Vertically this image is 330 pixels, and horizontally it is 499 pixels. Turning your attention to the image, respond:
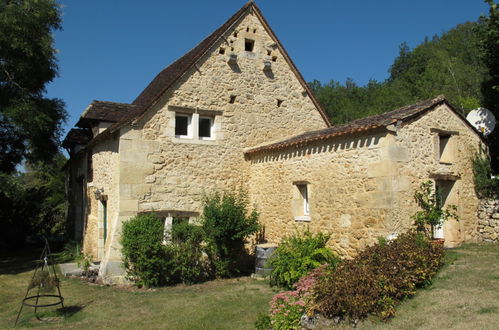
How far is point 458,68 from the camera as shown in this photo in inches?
1090

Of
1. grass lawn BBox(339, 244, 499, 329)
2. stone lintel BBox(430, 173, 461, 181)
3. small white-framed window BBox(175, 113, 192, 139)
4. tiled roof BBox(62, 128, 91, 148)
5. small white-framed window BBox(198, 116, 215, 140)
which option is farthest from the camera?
tiled roof BBox(62, 128, 91, 148)

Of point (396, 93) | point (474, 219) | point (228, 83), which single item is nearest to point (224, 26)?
point (228, 83)

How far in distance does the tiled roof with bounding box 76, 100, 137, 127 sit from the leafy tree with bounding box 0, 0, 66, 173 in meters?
1.08

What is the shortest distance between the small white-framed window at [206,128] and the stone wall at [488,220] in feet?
26.6

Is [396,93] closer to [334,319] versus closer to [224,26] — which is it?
[224,26]

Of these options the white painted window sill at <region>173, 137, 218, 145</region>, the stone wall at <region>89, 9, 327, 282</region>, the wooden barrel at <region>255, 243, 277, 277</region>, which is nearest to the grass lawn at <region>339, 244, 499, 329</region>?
the wooden barrel at <region>255, 243, 277, 277</region>

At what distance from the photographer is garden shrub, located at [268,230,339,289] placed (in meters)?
9.41

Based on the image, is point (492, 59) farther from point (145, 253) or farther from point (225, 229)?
point (145, 253)

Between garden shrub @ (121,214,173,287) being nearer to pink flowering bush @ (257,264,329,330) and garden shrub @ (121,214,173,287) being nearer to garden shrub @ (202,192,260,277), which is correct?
garden shrub @ (202,192,260,277)

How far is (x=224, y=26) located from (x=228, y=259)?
24.7 ft

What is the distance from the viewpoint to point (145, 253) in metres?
10.6

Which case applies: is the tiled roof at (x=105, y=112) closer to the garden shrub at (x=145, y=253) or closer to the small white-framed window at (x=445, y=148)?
the garden shrub at (x=145, y=253)

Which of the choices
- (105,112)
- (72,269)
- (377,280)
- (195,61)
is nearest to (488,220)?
(377,280)

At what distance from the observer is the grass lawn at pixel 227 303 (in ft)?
20.9
